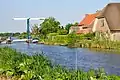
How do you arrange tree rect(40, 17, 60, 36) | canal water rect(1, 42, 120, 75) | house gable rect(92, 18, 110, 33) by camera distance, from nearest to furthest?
canal water rect(1, 42, 120, 75)
house gable rect(92, 18, 110, 33)
tree rect(40, 17, 60, 36)

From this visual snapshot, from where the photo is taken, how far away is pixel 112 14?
5397 cm

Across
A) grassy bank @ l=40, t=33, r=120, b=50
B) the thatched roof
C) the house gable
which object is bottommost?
grassy bank @ l=40, t=33, r=120, b=50

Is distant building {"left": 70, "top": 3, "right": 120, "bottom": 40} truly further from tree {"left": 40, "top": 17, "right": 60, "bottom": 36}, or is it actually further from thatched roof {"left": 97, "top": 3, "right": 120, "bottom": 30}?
tree {"left": 40, "top": 17, "right": 60, "bottom": 36}

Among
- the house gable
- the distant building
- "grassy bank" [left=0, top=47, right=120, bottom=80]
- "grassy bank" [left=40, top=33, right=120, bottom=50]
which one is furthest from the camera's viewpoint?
the house gable

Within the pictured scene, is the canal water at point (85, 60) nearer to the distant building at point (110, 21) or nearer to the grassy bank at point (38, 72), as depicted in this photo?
the grassy bank at point (38, 72)

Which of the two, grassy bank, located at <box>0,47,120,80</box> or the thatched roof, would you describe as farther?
the thatched roof

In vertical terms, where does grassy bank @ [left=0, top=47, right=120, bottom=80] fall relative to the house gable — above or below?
below

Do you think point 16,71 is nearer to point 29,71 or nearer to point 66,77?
point 29,71

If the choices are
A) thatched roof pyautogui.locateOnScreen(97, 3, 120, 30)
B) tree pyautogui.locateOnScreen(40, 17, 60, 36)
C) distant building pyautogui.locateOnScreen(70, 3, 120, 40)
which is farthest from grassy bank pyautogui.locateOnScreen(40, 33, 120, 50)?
tree pyautogui.locateOnScreen(40, 17, 60, 36)

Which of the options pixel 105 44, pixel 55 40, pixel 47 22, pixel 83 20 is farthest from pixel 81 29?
pixel 105 44

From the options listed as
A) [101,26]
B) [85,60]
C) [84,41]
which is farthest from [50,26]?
[85,60]

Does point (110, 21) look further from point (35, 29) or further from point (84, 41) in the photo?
point (35, 29)

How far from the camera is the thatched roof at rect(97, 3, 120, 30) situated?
52.3m

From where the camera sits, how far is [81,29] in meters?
69.8
